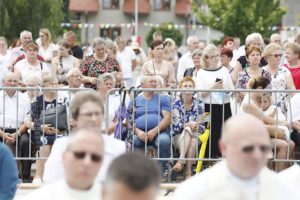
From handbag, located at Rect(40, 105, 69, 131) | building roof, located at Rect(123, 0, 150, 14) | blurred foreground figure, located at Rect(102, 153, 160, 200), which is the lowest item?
blurred foreground figure, located at Rect(102, 153, 160, 200)

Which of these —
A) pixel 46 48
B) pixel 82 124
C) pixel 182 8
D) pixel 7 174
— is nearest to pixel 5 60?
pixel 46 48

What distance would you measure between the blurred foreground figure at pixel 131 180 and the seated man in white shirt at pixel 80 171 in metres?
0.62

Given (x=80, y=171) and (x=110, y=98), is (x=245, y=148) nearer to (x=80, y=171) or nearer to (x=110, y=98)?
(x=80, y=171)

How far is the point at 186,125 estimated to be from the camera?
11969mm

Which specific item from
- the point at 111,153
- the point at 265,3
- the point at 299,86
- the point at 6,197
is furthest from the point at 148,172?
the point at 265,3

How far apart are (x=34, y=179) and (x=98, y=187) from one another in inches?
253

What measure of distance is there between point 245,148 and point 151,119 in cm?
652

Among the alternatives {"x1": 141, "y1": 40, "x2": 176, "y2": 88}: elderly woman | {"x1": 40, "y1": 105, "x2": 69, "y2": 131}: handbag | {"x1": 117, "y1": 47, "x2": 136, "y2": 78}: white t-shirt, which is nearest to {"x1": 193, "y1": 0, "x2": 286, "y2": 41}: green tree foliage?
{"x1": 117, "y1": 47, "x2": 136, "y2": 78}: white t-shirt

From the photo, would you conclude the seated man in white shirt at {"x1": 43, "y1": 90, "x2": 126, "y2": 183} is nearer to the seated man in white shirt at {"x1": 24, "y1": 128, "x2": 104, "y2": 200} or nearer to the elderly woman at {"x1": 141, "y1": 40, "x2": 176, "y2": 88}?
the seated man in white shirt at {"x1": 24, "y1": 128, "x2": 104, "y2": 200}

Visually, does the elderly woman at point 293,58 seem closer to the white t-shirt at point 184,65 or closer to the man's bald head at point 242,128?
the white t-shirt at point 184,65

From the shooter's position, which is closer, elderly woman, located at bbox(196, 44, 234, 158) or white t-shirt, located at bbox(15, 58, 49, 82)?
elderly woman, located at bbox(196, 44, 234, 158)

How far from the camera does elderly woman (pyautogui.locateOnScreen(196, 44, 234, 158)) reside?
11.8 m

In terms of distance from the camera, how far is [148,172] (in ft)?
15.2

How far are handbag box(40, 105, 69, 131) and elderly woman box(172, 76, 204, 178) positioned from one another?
51.4 inches
